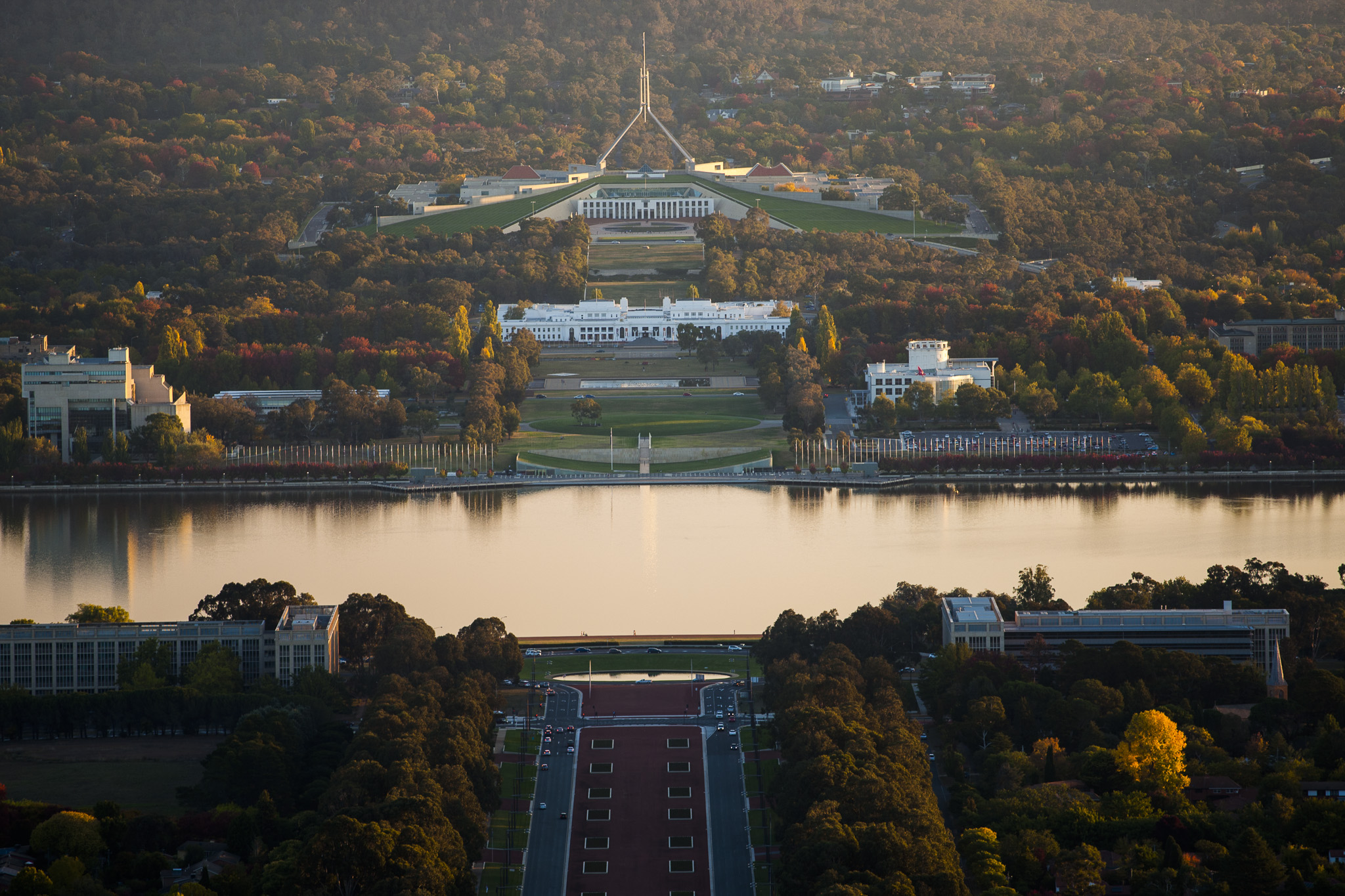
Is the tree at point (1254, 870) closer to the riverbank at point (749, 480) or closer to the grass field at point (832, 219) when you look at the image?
the riverbank at point (749, 480)

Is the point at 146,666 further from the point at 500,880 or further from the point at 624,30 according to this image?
the point at 624,30

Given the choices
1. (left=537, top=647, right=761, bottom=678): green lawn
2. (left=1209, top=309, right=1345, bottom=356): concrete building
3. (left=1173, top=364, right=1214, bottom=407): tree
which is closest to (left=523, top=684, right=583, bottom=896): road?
(left=537, top=647, right=761, bottom=678): green lawn

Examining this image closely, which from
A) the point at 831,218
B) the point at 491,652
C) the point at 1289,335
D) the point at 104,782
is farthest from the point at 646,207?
the point at 104,782

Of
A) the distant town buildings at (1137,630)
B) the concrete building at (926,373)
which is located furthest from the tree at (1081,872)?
the concrete building at (926,373)

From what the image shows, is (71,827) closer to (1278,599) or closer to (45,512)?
(1278,599)

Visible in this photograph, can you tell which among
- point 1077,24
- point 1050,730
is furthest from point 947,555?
point 1077,24

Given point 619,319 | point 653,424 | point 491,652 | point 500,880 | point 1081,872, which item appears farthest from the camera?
point 619,319
